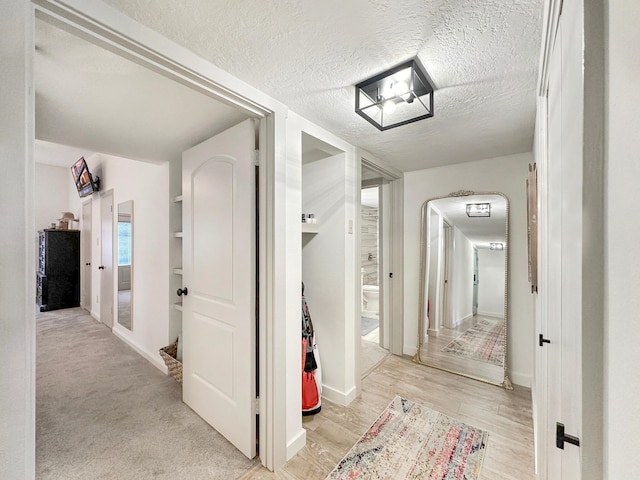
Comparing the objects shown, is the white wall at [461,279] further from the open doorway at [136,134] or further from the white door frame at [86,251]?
the white door frame at [86,251]

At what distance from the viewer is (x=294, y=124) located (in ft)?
5.62

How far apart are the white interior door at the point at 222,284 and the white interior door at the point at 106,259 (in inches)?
93.9

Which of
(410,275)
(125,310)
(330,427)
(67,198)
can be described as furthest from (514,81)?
(67,198)

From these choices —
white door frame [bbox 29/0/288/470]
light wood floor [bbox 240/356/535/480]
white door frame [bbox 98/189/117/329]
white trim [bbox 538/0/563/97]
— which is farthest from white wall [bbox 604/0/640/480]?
white door frame [bbox 98/189/117/329]

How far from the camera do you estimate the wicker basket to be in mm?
2311

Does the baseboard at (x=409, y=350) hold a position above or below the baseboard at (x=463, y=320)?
below

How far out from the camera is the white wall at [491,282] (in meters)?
2.57

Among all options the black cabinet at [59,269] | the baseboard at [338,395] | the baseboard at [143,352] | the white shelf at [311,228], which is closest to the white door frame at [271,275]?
the white shelf at [311,228]

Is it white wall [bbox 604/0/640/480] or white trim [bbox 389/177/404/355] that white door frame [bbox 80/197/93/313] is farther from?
white wall [bbox 604/0/640/480]

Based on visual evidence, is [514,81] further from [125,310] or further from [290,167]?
[125,310]

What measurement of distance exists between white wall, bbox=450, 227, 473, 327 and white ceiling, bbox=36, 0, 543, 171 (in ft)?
3.71

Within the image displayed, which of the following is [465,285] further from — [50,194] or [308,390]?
[50,194]

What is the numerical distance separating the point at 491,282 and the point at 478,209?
744 mm

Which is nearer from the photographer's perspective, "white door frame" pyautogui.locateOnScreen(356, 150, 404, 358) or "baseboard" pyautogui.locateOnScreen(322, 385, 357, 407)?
"baseboard" pyautogui.locateOnScreen(322, 385, 357, 407)
